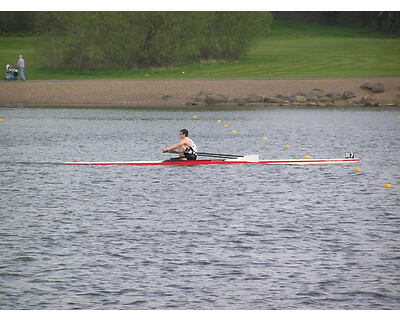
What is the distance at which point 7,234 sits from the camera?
63.5ft

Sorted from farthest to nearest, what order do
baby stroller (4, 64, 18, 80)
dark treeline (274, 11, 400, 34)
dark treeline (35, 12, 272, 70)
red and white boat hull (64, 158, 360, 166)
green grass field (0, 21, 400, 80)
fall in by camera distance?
dark treeline (274, 11, 400, 34) → dark treeline (35, 12, 272, 70) → green grass field (0, 21, 400, 80) → baby stroller (4, 64, 18, 80) → red and white boat hull (64, 158, 360, 166)

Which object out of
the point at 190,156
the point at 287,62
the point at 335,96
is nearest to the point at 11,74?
the point at 335,96

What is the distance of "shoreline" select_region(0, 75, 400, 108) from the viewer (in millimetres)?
60562

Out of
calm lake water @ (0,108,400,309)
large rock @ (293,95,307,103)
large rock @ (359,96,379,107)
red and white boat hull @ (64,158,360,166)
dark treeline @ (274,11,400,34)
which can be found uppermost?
dark treeline @ (274,11,400,34)

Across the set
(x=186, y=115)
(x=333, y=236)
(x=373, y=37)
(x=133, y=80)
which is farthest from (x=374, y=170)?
(x=373, y=37)

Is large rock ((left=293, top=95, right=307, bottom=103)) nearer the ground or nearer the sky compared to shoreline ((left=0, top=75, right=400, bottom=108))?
nearer the ground

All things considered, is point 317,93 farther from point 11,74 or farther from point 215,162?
point 215,162

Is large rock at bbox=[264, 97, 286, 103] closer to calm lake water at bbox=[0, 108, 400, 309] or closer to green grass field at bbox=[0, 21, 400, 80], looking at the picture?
green grass field at bbox=[0, 21, 400, 80]

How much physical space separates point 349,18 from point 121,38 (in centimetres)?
6361

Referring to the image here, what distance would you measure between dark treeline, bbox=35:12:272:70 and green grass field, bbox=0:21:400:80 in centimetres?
166

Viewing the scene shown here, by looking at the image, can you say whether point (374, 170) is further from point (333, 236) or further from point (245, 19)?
point (245, 19)

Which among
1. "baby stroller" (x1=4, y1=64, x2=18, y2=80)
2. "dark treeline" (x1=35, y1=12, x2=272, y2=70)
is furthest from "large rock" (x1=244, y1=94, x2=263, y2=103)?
"baby stroller" (x1=4, y1=64, x2=18, y2=80)

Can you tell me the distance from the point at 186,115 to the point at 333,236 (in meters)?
34.8

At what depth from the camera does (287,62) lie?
75.9 meters
